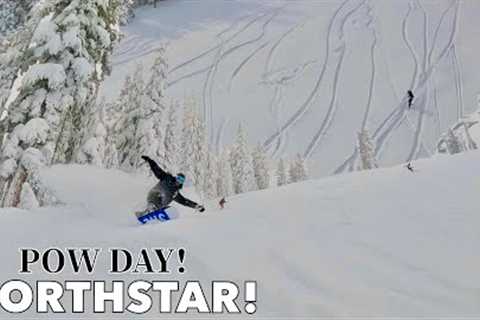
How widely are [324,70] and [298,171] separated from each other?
28160mm

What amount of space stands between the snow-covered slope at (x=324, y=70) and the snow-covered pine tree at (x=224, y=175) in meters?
3.93

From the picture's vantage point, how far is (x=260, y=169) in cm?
5538

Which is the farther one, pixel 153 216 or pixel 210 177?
pixel 210 177

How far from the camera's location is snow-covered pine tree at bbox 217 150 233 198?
185ft

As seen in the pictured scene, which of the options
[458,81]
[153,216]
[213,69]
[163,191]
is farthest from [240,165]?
[153,216]

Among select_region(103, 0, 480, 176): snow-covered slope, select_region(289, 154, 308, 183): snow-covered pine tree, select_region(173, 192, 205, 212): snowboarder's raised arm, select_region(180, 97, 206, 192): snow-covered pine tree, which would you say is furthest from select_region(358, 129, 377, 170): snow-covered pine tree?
select_region(173, 192, 205, 212): snowboarder's raised arm

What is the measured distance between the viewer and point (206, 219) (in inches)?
378

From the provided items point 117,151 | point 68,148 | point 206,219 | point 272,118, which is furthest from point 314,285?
point 272,118

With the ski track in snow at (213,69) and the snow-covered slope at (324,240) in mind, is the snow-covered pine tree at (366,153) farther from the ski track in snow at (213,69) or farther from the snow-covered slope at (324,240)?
the snow-covered slope at (324,240)

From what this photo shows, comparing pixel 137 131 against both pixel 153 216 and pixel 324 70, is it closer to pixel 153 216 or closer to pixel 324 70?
pixel 153 216

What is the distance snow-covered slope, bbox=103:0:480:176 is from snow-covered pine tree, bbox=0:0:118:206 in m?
41.3

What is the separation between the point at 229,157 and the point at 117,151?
104 feet

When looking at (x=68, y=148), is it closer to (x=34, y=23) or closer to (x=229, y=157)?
(x=34, y=23)

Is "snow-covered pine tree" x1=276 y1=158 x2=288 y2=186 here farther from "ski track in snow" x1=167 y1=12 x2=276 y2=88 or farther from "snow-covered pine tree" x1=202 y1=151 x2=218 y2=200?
"ski track in snow" x1=167 y1=12 x2=276 y2=88
